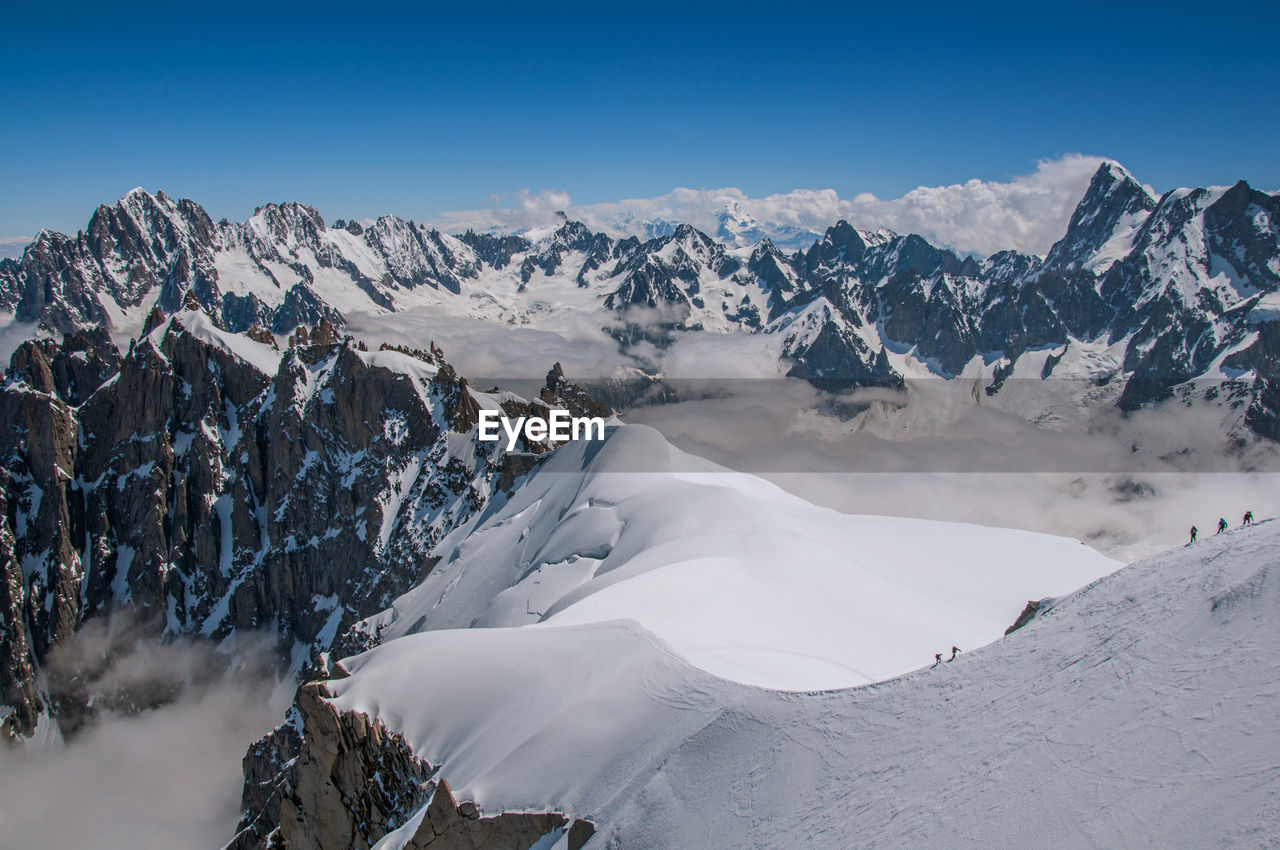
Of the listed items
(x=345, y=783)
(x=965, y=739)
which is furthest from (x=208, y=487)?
(x=965, y=739)

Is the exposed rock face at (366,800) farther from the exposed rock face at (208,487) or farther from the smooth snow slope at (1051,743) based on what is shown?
the exposed rock face at (208,487)

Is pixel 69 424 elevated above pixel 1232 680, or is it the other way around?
pixel 1232 680

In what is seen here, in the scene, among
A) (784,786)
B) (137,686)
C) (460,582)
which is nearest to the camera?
(784,786)

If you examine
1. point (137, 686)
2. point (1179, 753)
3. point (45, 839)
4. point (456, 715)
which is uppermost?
point (1179, 753)

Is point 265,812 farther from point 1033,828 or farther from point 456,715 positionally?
point 1033,828

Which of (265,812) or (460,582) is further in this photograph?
(460,582)

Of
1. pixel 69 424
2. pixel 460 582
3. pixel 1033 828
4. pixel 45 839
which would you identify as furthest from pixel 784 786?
pixel 69 424
